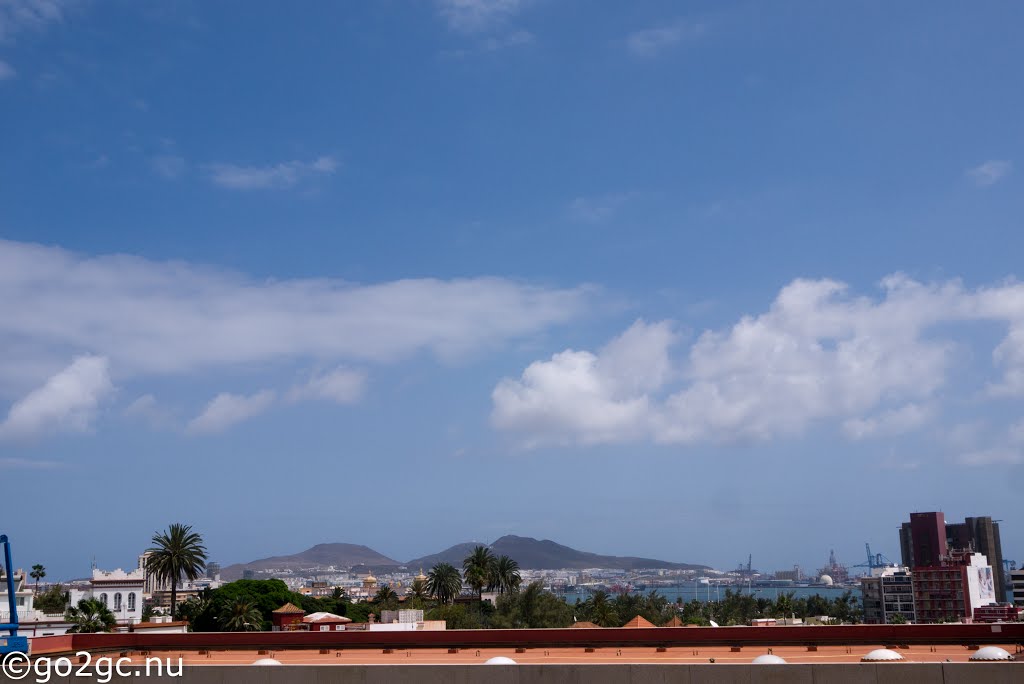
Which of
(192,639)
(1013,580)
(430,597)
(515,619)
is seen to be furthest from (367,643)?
(1013,580)

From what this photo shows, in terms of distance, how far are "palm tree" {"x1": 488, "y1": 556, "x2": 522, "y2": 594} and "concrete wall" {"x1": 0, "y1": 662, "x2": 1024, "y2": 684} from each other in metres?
102

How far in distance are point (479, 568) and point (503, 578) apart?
401cm

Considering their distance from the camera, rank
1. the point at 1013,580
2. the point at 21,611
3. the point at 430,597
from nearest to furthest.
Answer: the point at 21,611 < the point at 430,597 < the point at 1013,580

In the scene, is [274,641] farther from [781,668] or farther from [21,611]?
[21,611]

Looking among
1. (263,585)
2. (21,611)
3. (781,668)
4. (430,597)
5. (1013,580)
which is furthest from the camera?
(1013,580)

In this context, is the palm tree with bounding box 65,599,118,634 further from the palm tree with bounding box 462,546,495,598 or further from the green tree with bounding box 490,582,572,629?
the palm tree with bounding box 462,546,495,598

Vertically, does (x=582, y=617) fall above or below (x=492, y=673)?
below

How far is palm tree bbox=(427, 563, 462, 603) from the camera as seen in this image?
4934 inches

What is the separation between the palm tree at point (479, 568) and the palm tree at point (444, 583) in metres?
4.54

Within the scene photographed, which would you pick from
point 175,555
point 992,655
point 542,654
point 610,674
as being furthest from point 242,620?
point 992,655

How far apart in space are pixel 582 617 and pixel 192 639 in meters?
96.0

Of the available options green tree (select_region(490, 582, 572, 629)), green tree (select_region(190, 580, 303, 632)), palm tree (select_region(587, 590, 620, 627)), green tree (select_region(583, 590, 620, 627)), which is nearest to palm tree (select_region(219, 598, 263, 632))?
green tree (select_region(190, 580, 303, 632))

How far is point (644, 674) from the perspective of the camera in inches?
756

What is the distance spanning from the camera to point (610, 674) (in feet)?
63.1
